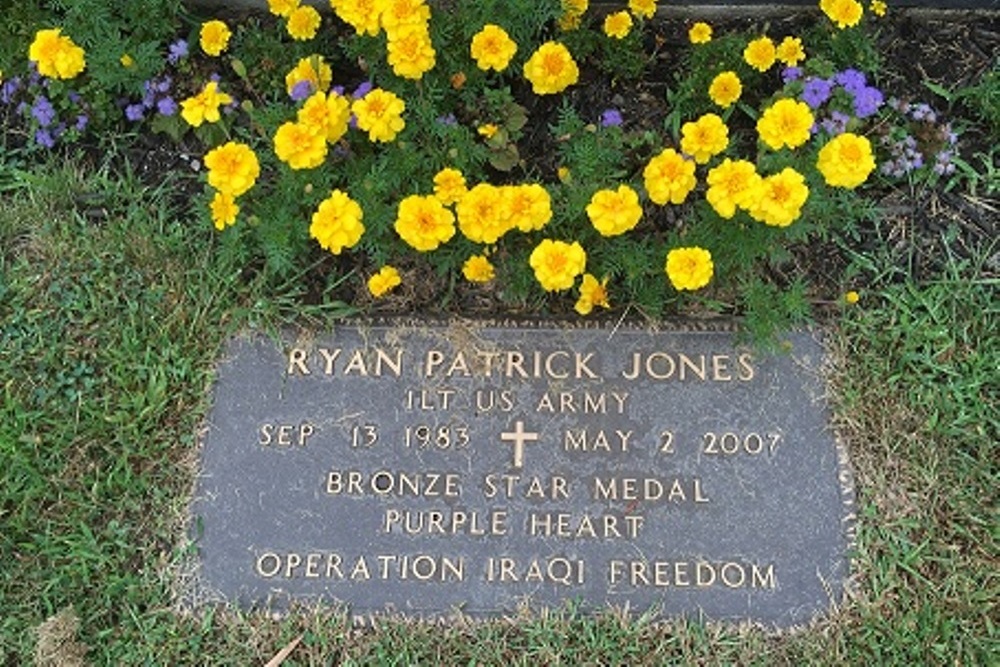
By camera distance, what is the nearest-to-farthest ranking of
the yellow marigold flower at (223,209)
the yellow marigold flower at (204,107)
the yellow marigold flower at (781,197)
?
1. the yellow marigold flower at (781,197)
2. the yellow marigold flower at (223,209)
3. the yellow marigold flower at (204,107)

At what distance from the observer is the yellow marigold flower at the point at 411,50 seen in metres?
2.84

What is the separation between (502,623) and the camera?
282 centimetres

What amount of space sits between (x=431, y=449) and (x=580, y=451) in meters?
0.40

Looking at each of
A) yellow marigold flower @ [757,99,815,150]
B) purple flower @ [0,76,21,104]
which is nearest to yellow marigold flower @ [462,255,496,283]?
yellow marigold flower @ [757,99,815,150]

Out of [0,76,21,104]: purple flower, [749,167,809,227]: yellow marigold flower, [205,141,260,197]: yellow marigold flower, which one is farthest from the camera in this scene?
[0,76,21,104]: purple flower

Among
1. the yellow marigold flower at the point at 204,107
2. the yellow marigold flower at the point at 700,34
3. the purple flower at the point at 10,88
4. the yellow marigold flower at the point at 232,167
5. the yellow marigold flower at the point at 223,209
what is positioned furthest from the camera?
the purple flower at the point at 10,88

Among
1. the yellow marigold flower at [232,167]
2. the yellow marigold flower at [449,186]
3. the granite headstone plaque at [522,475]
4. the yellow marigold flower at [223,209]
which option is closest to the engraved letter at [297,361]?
the granite headstone plaque at [522,475]

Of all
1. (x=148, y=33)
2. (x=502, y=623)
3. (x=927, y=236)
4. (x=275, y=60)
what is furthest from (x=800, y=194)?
(x=148, y=33)

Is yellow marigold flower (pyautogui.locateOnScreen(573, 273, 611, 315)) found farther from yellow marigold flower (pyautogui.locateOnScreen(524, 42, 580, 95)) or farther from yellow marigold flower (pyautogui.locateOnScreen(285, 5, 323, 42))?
yellow marigold flower (pyautogui.locateOnScreen(285, 5, 323, 42))

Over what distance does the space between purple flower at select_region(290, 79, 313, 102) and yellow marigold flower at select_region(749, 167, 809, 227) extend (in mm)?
1255

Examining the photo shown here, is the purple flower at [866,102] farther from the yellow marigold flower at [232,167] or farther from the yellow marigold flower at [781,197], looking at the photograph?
the yellow marigold flower at [232,167]

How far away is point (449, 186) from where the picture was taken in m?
2.86

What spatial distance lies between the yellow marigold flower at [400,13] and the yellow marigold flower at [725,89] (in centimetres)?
85

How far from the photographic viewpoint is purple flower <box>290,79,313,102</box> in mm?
3031
